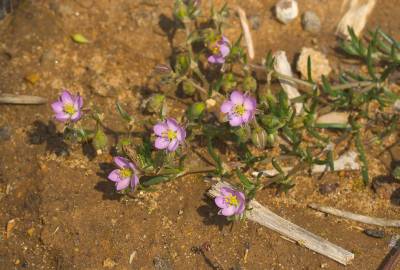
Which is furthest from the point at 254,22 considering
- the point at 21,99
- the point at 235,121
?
the point at 21,99

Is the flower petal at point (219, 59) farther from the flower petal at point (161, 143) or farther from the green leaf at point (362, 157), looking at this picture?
the green leaf at point (362, 157)

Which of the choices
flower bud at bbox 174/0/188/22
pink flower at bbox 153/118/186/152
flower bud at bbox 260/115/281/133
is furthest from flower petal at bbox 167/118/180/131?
flower bud at bbox 174/0/188/22

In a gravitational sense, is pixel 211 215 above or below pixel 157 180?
below

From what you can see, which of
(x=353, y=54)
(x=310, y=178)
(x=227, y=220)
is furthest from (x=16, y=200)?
(x=353, y=54)

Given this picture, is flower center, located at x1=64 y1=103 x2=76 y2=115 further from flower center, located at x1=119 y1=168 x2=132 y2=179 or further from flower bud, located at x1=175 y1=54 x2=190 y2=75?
flower bud, located at x1=175 y1=54 x2=190 y2=75

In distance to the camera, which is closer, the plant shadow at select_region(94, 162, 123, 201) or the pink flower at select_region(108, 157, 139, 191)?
the pink flower at select_region(108, 157, 139, 191)

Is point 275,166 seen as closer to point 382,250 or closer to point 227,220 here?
point 227,220

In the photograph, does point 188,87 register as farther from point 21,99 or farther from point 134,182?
point 21,99
